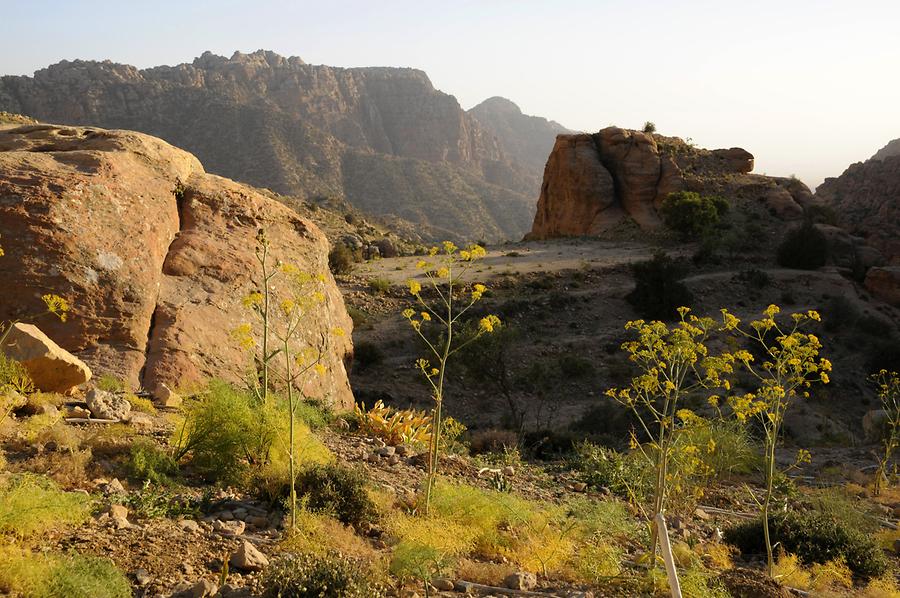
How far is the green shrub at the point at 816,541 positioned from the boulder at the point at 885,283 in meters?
26.0

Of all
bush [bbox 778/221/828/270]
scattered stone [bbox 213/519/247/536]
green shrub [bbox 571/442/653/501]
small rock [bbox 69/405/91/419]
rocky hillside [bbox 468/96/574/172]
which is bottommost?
green shrub [bbox 571/442/653/501]

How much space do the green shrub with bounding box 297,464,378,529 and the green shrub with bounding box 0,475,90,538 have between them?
5.21 feet

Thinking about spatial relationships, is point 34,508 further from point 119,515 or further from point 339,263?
point 339,263

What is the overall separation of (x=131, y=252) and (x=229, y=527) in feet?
13.4

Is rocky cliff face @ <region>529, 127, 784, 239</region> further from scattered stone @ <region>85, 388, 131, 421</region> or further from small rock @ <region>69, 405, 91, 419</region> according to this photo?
small rock @ <region>69, 405, 91, 419</region>

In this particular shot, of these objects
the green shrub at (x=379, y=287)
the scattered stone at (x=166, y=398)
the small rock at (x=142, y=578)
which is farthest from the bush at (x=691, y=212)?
the small rock at (x=142, y=578)

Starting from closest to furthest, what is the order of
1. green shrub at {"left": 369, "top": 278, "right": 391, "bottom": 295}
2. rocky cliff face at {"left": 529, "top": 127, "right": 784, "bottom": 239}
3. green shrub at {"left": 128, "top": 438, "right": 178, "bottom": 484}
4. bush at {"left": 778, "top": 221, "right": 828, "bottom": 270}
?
green shrub at {"left": 128, "top": 438, "right": 178, "bottom": 484}, green shrub at {"left": 369, "top": 278, "right": 391, "bottom": 295}, bush at {"left": 778, "top": 221, "right": 828, "bottom": 270}, rocky cliff face at {"left": 529, "top": 127, "right": 784, "bottom": 239}

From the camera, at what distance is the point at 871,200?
45375 millimetres

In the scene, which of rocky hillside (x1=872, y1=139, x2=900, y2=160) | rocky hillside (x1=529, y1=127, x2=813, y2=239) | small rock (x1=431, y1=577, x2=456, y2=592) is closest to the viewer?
small rock (x1=431, y1=577, x2=456, y2=592)

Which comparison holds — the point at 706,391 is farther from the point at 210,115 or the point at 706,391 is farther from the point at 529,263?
the point at 210,115

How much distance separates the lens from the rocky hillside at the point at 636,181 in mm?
38000

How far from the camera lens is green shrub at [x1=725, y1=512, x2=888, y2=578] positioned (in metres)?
6.59

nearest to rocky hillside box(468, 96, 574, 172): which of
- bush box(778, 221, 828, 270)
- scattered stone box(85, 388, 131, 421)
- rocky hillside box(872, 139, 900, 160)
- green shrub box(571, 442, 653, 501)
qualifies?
rocky hillside box(872, 139, 900, 160)

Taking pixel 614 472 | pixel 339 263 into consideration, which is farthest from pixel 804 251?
pixel 614 472
